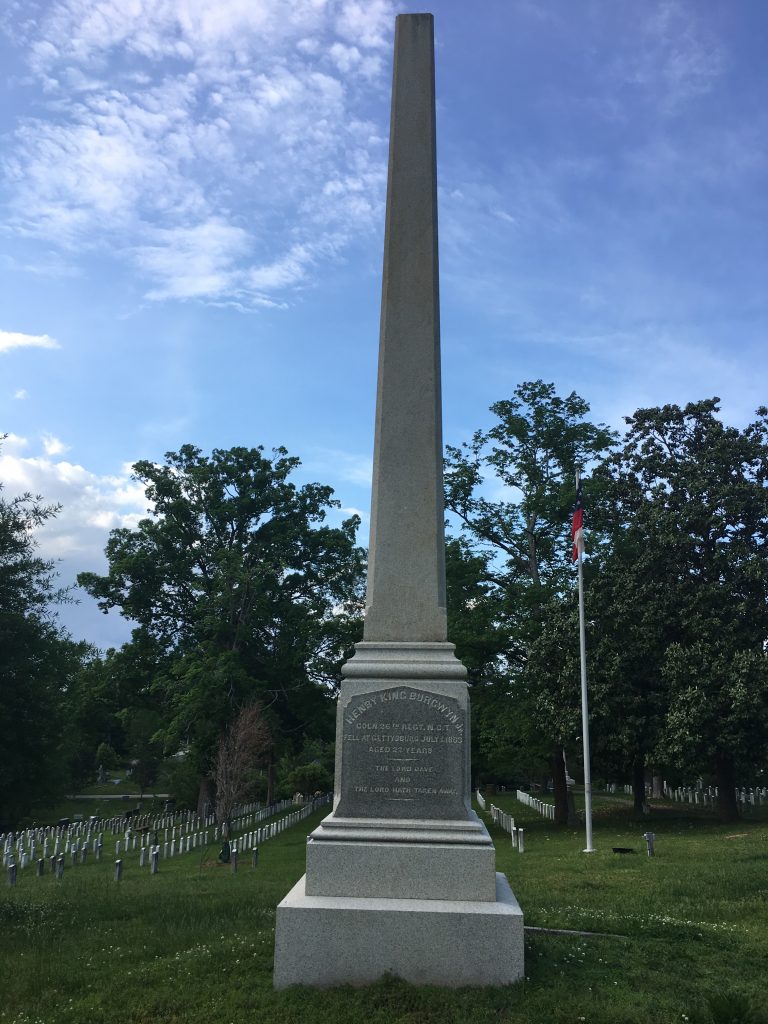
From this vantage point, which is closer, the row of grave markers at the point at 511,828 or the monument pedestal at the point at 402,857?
the monument pedestal at the point at 402,857

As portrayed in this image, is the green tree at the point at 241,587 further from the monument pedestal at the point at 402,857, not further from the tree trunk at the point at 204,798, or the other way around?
the monument pedestal at the point at 402,857

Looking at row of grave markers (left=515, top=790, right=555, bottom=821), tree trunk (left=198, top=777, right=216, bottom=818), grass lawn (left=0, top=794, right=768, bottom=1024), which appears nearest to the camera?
grass lawn (left=0, top=794, right=768, bottom=1024)

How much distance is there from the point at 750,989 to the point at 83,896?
33.9ft

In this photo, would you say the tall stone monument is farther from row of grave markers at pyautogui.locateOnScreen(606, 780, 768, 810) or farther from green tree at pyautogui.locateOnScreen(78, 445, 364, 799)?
row of grave markers at pyautogui.locateOnScreen(606, 780, 768, 810)

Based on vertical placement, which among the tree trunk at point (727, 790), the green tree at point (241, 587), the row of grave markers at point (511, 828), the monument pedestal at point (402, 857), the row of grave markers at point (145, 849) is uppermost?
the green tree at point (241, 587)

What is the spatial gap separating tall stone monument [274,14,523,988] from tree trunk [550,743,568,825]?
2228 cm

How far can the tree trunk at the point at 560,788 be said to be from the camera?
2839 centimetres

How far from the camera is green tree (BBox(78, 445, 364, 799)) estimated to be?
33.8 metres

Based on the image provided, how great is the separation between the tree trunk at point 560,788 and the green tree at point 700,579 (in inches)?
165

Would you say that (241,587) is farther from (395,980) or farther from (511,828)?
(395,980)

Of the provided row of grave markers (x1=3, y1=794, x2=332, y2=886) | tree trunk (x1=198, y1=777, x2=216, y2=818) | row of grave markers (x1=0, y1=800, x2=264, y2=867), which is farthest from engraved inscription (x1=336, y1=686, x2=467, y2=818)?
tree trunk (x1=198, y1=777, x2=216, y2=818)

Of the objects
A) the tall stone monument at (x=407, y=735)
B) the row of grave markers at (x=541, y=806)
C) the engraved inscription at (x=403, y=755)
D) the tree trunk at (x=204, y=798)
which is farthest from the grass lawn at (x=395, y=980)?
the tree trunk at (x=204, y=798)

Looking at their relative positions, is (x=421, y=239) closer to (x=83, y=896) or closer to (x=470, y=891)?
(x=470, y=891)

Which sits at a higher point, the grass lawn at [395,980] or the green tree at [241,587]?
the green tree at [241,587]
